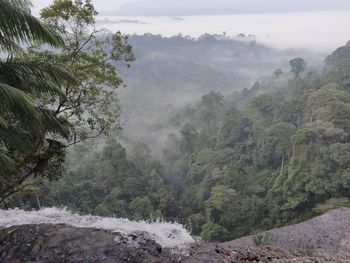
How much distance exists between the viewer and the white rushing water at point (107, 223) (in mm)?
8055

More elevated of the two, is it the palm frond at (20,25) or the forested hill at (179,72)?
the palm frond at (20,25)

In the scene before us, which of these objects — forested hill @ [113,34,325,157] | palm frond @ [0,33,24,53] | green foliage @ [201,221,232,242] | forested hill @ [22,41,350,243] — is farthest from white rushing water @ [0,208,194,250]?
forested hill @ [113,34,325,157]

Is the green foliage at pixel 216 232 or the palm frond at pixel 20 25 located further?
the green foliage at pixel 216 232

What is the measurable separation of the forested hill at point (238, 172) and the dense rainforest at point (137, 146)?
4.1 inches

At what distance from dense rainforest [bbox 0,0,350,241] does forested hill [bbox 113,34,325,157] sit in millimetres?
7955

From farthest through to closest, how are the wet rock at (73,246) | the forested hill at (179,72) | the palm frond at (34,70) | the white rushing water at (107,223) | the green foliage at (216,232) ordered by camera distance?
the forested hill at (179,72), the green foliage at (216,232), the white rushing water at (107,223), the wet rock at (73,246), the palm frond at (34,70)

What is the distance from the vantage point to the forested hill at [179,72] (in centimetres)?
7944

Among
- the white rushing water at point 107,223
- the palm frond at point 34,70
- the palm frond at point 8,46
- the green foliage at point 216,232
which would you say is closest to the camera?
the palm frond at point 8,46

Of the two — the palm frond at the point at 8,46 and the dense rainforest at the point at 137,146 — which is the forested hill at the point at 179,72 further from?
the palm frond at the point at 8,46

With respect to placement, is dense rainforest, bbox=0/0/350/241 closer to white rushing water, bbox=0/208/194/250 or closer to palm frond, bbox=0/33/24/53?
palm frond, bbox=0/33/24/53

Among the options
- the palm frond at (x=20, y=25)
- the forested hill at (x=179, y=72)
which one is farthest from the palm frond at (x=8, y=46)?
the forested hill at (x=179, y=72)

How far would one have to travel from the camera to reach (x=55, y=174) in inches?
399

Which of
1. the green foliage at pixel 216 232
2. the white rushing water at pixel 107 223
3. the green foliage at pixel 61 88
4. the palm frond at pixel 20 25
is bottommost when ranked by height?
the green foliage at pixel 216 232

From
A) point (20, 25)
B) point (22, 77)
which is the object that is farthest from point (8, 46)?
point (20, 25)
